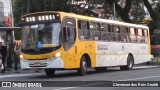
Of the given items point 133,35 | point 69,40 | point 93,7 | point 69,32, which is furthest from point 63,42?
point 93,7

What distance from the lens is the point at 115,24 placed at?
98.5ft

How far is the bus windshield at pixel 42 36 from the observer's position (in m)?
23.2

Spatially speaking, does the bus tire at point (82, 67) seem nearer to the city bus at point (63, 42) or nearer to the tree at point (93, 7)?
the city bus at point (63, 42)

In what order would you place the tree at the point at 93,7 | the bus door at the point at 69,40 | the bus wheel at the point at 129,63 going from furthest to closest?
the tree at the point at 93,7
the bus wheel at the point at 129,63
the bus door at the point at 69,40

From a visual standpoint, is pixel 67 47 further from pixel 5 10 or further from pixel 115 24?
pixel 5 10

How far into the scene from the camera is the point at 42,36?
76.6ft

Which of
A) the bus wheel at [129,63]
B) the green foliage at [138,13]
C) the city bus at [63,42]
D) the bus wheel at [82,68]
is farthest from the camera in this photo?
the green foliage at [138,13]

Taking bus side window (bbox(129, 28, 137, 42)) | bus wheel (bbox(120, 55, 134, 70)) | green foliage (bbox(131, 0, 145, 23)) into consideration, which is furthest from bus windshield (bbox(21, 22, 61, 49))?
green foliage (bbox(131, 0, 145, 23))

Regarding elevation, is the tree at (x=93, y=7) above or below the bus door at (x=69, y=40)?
above

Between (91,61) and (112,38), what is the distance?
3773mm

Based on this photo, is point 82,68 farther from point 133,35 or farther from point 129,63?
point 133,35

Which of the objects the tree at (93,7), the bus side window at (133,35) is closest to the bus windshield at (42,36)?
the bus side window at (133,35)

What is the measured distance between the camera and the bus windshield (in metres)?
23.2

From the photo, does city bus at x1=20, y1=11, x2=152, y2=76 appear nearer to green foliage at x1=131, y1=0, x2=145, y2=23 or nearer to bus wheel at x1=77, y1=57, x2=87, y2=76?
bus wheel at x1=77, y1=57, x2=87, y2=76
